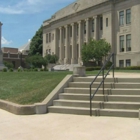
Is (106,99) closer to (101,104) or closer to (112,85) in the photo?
(101,104)

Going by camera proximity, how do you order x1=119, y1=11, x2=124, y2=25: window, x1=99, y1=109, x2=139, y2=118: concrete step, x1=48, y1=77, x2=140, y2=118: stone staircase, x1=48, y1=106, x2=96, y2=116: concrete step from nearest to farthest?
x1=99, y1=109, x2=139, y2=118: concrete step
x1=48, y1=77, x2=140, y2=118: stone staircase
x1=48, y1=106, x2=96, y2=116: concrete step
x1=119, y1=11, x2=124, y2=25: window

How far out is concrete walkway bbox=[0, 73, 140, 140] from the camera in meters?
6.34

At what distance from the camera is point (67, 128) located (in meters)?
7.15

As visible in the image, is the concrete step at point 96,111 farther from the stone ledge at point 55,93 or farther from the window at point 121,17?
the window at point 121,17

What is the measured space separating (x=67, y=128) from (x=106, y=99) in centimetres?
283

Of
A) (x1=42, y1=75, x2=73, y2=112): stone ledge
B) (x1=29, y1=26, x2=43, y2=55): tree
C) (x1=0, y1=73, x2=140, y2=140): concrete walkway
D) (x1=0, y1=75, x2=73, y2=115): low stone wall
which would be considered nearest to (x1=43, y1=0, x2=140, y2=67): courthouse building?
(x1=29, y1=26, x2=43, y2=55): tree

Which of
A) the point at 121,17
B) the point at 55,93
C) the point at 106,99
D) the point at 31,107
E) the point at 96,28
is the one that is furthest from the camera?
the point at 96,28

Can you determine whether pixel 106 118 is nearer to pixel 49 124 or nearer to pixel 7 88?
pixel 49 124

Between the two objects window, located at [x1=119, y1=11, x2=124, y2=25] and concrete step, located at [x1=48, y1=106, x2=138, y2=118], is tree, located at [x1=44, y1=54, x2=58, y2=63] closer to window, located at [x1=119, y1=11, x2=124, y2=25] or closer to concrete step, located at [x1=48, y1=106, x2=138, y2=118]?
window, located at [x1=119, y1=11, x2=124, y2=25]

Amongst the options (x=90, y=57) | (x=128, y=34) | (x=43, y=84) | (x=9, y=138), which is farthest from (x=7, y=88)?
(x=128, y=34)

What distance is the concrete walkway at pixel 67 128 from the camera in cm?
634

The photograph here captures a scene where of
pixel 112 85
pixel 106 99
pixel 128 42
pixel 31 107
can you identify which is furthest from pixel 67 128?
pixel 128 42

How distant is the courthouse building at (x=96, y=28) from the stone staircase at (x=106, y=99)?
35001 millimetres

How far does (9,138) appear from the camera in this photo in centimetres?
635
